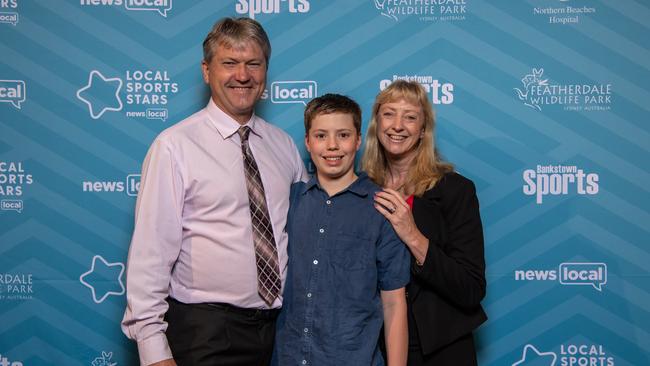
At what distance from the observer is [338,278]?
72.3 inches

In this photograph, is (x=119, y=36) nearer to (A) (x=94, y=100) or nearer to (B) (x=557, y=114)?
(A) (x=94, y=100)

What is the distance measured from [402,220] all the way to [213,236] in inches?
23.1

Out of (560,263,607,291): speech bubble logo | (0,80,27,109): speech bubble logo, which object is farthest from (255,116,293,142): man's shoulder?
(560,263,607,291): speech bubble logo

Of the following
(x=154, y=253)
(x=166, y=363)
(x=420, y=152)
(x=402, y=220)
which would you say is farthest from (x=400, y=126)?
(x=166, y=363)

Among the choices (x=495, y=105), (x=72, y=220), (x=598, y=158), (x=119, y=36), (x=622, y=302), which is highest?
(x=119, y=36)

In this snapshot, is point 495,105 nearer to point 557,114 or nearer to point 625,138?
point 557,114

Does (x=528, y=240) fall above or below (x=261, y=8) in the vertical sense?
below

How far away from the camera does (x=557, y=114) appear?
255 cm

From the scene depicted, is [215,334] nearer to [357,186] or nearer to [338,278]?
[338,278]

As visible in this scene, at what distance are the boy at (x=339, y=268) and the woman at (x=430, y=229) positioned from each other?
0.08 m

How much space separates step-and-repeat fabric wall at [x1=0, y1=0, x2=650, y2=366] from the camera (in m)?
2.54

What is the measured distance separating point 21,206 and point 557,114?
232cm

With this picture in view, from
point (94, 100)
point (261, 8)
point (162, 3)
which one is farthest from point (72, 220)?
point (261, 8)

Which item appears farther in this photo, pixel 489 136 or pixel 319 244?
pixel 489 136
